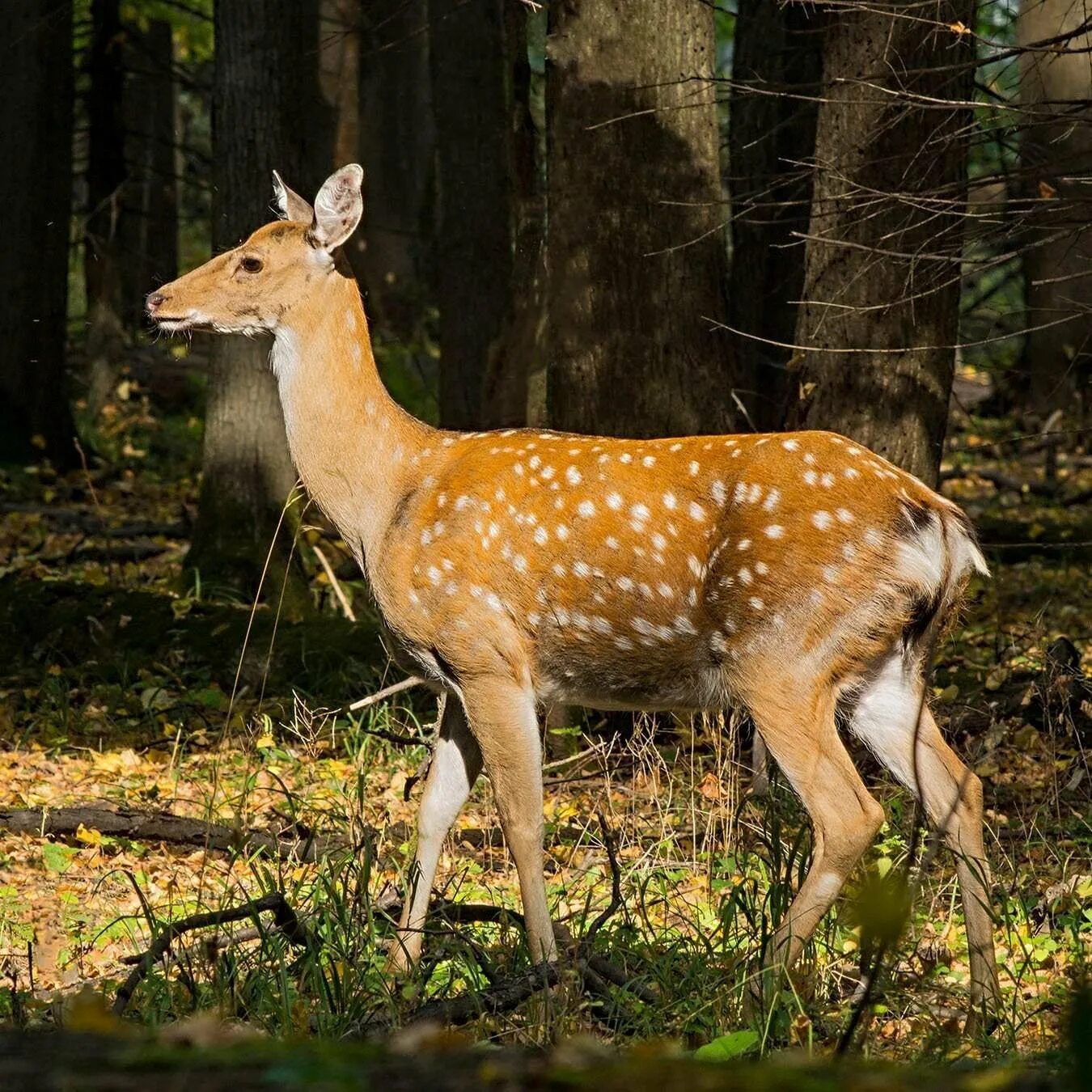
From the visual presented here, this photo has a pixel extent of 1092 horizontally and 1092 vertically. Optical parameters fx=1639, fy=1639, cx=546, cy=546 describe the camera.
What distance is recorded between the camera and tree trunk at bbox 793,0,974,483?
258 inches

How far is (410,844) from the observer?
5730 mm

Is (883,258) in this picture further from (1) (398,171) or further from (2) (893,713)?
(1) (398,171)

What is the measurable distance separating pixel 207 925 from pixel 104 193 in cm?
1295

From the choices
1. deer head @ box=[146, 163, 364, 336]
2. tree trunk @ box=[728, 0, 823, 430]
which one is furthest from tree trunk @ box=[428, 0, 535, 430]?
deer head @ box=[146, 163, 364, 336]

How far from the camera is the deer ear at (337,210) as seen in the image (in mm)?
5867

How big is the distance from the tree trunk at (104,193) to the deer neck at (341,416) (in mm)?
9812

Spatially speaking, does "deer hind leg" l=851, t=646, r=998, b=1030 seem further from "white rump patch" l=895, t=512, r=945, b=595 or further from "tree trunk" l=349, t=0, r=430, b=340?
"tree trunk" l=349, t=0, r=430, b=340

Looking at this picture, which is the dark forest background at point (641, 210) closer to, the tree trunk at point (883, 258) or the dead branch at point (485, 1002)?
the tree trunk at point (883, 258)


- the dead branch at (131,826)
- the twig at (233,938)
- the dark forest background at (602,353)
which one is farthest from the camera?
the dead branch at (131,826)

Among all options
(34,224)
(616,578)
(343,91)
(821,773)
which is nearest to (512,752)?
(616,578)

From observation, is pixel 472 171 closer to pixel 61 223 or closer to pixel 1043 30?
pixel 61 223

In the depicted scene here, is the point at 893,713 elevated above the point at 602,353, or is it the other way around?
the point at 602,353

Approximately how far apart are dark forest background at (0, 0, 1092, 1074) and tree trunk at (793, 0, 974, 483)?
16mm

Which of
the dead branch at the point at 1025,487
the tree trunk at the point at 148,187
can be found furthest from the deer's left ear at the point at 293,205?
the tree trunk at the point at 148,187
